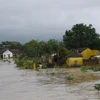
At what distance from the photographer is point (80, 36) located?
68.8 meters

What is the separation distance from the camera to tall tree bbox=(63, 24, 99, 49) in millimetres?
68812

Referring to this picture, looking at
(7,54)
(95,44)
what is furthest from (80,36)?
(7,54)

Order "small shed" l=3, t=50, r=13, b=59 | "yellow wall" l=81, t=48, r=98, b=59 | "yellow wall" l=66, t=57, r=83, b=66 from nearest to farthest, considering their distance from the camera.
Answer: "yellow wall" l=66, t=57, r=83, b=66 → "yellow wall" l=81, t=48, r=98, b=59 → "small shed" l=3, t=50, r=13, b=59

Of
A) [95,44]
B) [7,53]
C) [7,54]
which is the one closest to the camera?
[95,44]

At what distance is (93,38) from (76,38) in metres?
3.98

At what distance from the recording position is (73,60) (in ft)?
157

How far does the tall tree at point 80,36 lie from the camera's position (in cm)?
6881

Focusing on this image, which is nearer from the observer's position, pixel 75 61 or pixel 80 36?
pixel 75 61

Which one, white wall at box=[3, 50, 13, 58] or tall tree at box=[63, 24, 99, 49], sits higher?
tall tree at box=[63, 24, 99, 49]

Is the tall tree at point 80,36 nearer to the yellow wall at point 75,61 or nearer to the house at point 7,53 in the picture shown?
the yellow wall at point 75,61

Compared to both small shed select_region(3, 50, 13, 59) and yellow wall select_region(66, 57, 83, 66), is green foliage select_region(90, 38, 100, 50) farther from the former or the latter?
small shed select_region(3, 50, 13, 59)

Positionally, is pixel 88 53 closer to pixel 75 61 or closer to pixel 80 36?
pixel 80 36

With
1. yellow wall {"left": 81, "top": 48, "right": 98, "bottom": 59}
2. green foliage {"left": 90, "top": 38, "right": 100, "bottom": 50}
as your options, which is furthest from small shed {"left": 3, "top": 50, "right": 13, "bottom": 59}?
yellow wall {"left": 81, "top": 48, "right": 98, "bottom": 59}

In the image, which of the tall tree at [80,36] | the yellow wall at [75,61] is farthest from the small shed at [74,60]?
the tall tree at [80,36]
